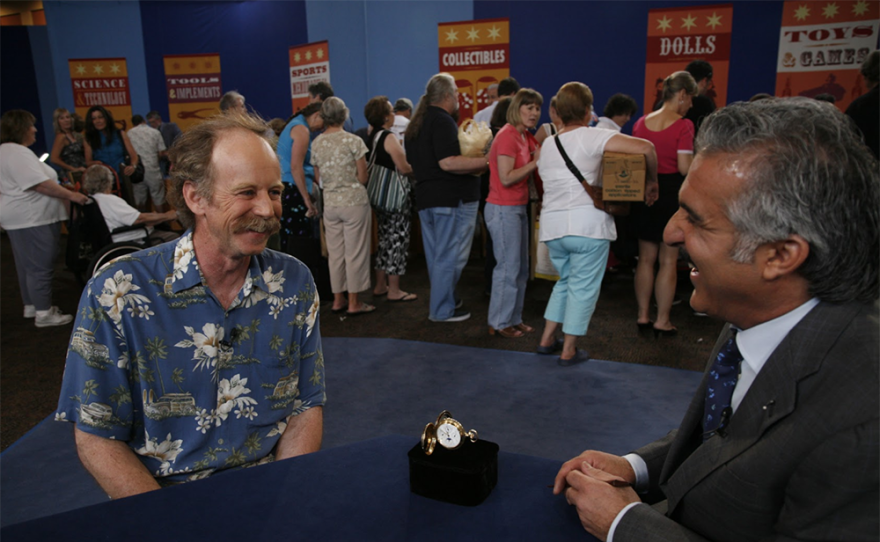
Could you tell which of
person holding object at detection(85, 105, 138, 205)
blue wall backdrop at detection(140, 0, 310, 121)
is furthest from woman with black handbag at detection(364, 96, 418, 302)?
blue wall backdrop at detection(140, 0, 310, 121)

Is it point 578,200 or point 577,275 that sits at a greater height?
point 578,200

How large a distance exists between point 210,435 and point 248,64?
10540 mm

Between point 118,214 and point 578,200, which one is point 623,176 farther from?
point 118,214

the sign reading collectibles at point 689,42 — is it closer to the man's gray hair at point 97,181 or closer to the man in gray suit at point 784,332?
the man's gray hair at point 97,181

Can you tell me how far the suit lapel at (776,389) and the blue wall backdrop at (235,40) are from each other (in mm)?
10092

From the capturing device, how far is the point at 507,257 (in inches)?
161

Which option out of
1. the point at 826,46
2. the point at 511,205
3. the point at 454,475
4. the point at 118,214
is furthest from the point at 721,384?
the point at 826,46

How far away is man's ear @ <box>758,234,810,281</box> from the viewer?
94cm

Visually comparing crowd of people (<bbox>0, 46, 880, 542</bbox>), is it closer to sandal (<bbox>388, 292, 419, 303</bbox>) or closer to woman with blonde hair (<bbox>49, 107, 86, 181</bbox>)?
sandal (<bbox>388, 292, 419, 303</bbox>)

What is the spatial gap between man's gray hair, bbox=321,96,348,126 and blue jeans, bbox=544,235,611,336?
188cm

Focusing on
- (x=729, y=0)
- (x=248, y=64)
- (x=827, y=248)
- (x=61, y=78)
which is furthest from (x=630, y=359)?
(x=61, y=78)

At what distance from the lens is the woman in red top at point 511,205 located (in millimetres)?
3838

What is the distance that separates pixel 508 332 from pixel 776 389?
11.1 ft

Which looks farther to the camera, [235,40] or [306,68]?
[235,40]
